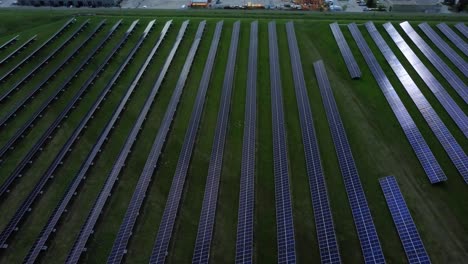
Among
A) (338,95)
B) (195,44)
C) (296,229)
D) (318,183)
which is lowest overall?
(296,229)

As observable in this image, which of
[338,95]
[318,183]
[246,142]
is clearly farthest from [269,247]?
[338,95]

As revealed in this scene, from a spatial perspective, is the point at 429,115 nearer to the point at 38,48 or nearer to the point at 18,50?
the point at 38,48

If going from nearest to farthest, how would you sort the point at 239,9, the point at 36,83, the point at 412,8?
the point at 36,83
the point at 412,8
the point at 239,9

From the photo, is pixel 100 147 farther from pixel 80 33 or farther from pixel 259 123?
pixel 80 33

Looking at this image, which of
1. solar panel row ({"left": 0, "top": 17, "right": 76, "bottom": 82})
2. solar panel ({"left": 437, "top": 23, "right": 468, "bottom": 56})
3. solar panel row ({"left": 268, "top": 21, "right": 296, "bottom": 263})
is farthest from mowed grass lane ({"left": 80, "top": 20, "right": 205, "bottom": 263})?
solar panel ({"left": 437, "top": 23, "right": 468, "bottom": 56})

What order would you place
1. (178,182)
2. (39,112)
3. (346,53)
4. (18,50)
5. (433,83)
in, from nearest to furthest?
(178,182), (39,112), (433,83), (346,53), (18,50)

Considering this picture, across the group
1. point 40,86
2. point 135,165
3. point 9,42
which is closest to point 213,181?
point 135,165
